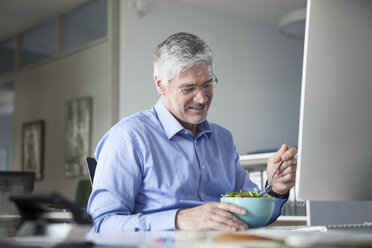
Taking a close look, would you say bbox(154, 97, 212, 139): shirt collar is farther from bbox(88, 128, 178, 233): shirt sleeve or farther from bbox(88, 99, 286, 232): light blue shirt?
bbox(88, 128, 178, 233): shirt sleeve

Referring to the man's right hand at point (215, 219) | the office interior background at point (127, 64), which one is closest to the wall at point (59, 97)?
the office interior background at point (127, 64)

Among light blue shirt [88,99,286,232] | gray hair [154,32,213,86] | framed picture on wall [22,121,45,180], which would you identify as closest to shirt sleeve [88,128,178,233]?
light blue shirt [88,99,286,232]

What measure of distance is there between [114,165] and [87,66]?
13.9 feet

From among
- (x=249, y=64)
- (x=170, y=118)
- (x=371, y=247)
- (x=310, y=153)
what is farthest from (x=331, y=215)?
(x=249, y=64)

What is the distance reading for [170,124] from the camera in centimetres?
148

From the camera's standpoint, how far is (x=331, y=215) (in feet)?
8.67

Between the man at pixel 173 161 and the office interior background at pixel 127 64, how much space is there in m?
3.25

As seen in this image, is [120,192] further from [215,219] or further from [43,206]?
[43,206]

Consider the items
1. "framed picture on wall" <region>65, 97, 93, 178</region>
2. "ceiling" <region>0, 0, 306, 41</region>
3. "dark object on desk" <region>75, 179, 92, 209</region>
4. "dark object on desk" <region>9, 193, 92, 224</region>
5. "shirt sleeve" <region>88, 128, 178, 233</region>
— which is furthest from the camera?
"ceiling" <region>0, 0, 306, 41</region>

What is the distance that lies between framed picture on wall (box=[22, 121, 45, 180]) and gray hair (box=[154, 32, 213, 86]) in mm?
4808

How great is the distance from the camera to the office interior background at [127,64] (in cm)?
489

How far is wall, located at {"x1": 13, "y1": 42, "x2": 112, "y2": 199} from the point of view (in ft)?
16.7

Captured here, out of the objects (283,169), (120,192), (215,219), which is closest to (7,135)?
(120,192)

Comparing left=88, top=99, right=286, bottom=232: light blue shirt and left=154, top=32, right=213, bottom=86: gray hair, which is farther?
left=154, top=32, right=213, bottom=86: gray hair
